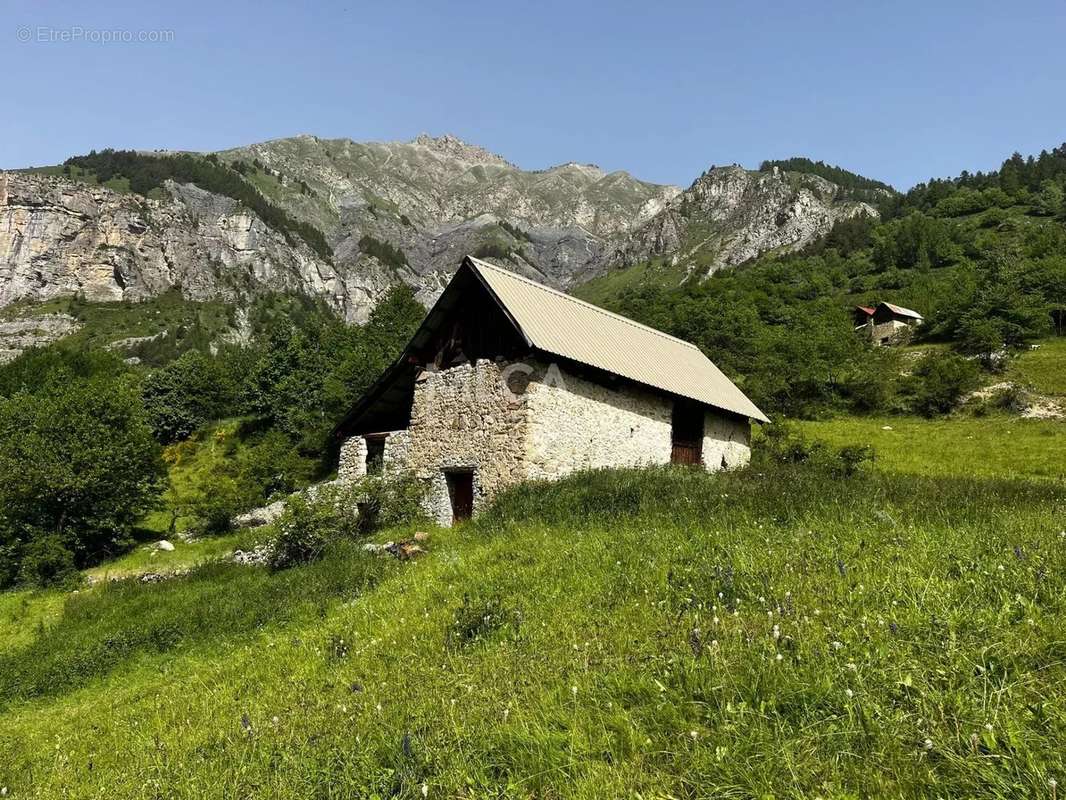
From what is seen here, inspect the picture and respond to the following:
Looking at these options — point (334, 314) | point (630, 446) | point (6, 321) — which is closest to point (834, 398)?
point (630, 446)

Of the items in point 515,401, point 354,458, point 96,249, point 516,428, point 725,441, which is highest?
point 96,249

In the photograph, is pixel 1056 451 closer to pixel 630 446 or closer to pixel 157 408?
pixel 630 446

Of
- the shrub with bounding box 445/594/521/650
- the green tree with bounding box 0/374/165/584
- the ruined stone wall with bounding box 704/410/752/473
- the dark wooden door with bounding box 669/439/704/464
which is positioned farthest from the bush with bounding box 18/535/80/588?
the ruined stone wall with bounding box 704/410/752/473

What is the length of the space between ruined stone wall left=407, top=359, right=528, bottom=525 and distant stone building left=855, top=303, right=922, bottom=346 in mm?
62157

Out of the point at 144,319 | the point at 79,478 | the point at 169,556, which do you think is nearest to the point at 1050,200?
the point at 169,556

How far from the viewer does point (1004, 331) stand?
172 feet

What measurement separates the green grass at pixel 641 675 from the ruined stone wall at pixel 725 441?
41.0ft

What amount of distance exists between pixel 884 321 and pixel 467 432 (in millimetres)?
70371

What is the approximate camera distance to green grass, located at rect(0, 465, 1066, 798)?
3457mm

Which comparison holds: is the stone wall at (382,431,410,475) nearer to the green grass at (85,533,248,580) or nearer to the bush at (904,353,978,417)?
the green grass at (85,533,248,580)

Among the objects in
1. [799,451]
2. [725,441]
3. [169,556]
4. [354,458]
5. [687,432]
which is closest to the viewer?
[687,432]

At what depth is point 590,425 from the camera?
18.9 meters

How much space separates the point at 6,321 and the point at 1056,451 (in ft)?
702

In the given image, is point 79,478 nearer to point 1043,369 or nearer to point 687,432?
point 687,432
